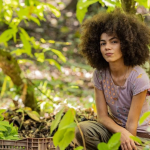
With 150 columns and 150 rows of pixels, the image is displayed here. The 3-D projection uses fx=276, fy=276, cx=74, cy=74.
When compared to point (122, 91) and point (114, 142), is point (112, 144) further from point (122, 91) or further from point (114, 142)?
point (122, 91)

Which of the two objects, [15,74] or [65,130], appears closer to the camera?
[65,130]

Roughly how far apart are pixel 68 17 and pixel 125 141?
636 cm

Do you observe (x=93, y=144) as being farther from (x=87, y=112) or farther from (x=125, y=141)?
(x=87, y=112)

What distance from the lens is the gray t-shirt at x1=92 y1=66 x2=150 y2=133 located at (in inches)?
73.5

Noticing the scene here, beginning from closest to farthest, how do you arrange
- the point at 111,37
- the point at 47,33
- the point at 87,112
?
the point at 111,37 < the point at 87,112 < the point at 47,33

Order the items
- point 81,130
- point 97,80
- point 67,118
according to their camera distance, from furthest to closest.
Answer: point 97,80 < point 81,130 < point 67,118

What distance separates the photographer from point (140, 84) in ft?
6.08

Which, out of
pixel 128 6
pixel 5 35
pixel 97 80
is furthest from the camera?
pixel 5 35

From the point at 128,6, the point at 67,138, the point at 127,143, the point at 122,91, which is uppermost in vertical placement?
the point at 128,6

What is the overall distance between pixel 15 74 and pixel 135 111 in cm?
151

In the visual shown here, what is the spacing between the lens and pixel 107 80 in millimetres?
2031

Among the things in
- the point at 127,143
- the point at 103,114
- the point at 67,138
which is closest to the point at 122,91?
the point at 103,114

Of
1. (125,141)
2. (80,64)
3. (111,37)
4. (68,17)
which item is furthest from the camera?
(68,17)

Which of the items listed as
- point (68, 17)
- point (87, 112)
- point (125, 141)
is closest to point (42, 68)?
point (68, 17)
